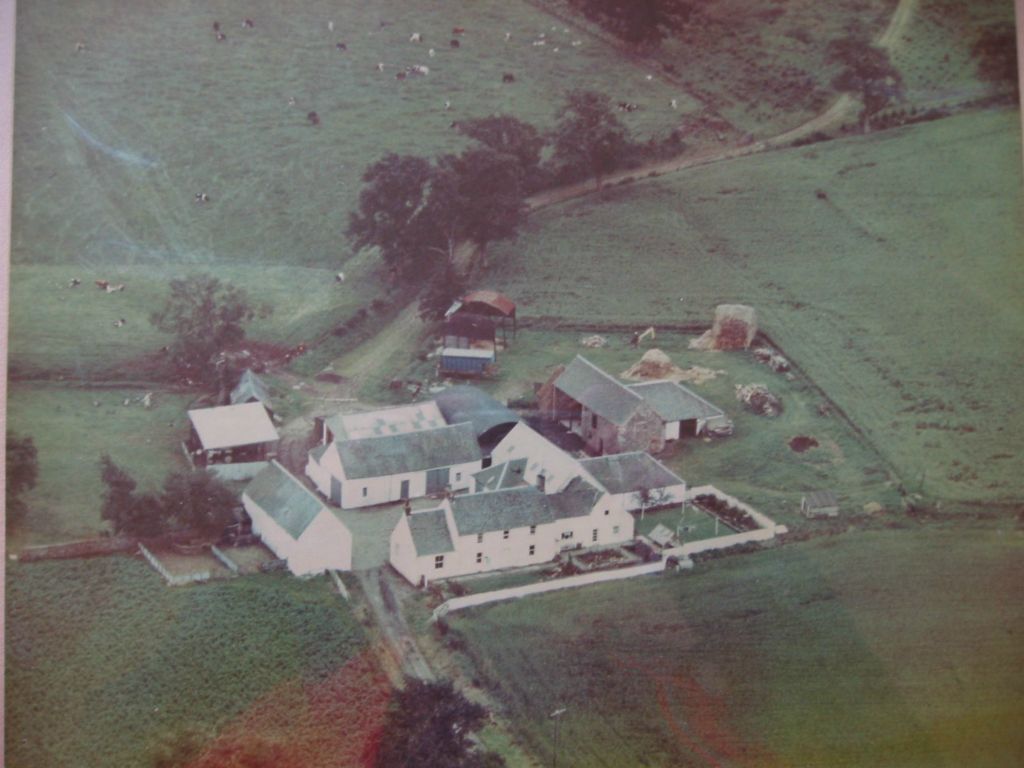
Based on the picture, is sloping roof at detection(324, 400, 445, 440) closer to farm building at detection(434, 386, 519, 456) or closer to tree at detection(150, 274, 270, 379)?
farm building at detection(434, 386, 519, 456)

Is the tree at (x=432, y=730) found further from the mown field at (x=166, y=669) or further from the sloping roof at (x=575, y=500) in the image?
the sloping roof at (x=575, y=500)

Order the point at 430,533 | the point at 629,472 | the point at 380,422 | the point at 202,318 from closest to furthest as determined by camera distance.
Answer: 1. the point at 430,533
2. the point at 202,318
3. the point at 380,422
4. the point at 629,472

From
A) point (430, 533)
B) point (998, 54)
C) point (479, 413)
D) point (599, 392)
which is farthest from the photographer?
point (998, 54)

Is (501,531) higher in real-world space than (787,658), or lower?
higher

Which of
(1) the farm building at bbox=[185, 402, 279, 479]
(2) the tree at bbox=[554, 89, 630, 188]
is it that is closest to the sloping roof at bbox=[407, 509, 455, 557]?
(1) the farm building at bbox=[185, 402, 279, 479]

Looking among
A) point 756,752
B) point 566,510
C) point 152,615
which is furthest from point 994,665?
point 152,615

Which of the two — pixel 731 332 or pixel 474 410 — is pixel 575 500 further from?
pixel 731 332

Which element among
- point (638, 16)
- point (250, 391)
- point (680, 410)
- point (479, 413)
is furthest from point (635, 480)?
point (638, 16)
